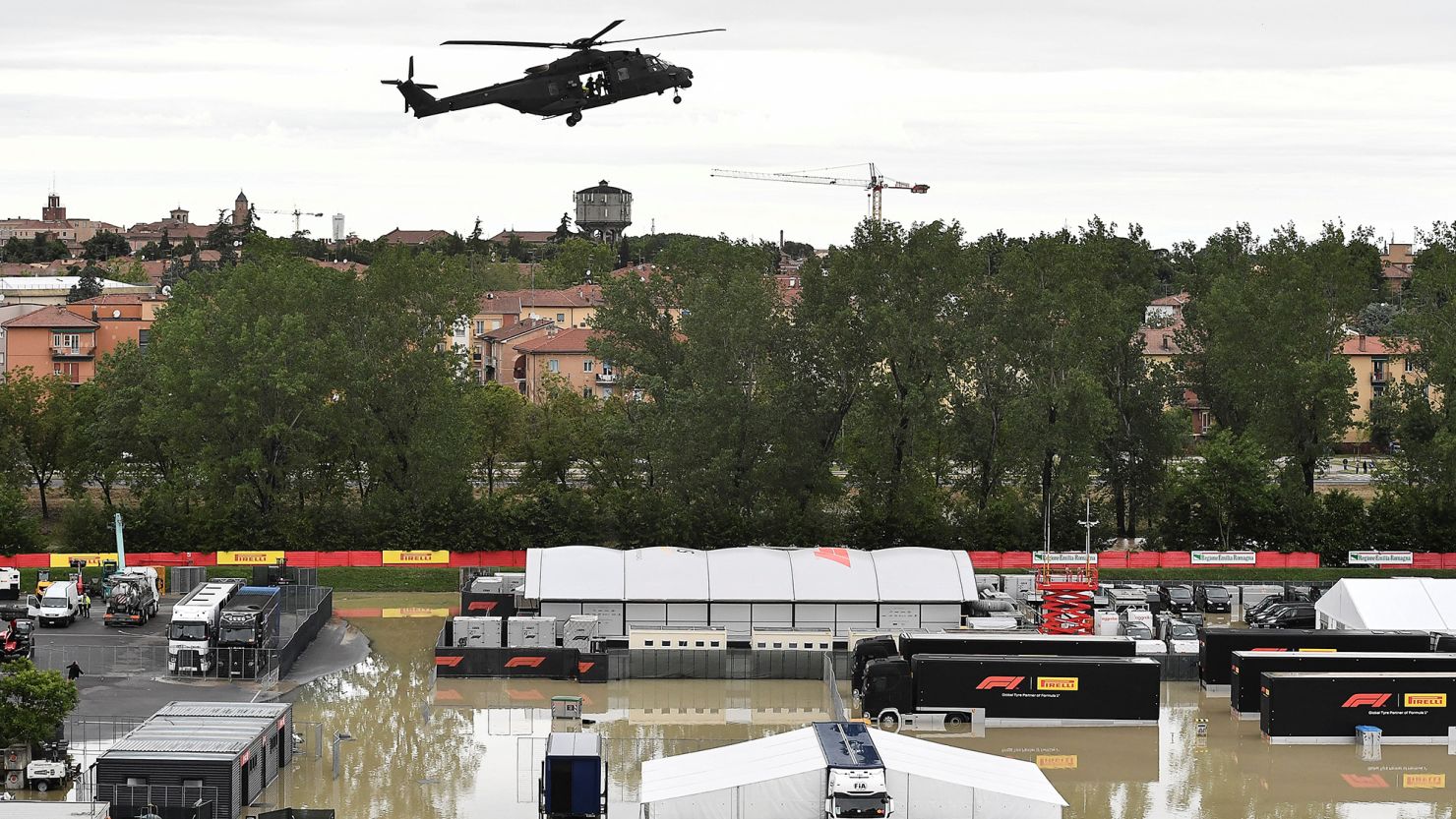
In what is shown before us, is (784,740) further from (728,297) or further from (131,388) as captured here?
(131,388)

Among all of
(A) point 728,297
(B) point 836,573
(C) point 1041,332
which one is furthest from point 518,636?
(C) point 1041,332

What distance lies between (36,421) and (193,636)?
2577 centimetres

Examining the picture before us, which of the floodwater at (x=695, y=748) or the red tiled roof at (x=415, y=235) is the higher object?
the red tiled roof at (x=415, y=235)

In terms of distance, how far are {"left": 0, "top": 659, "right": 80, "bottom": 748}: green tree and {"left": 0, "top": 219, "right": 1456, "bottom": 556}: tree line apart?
23.7 metres

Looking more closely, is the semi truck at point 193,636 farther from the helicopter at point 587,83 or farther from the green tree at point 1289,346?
the green tree at point 1289,346

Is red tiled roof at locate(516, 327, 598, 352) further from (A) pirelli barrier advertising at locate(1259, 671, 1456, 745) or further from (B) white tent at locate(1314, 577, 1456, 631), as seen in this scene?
(A) pirelli barrier advertising at locate(1259, 671, 1456, 745)

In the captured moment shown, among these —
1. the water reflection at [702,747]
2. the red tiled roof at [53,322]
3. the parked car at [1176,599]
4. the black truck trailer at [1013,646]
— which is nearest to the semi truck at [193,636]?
the water reflection at [702,747]

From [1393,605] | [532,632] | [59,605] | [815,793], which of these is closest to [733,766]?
[815,793]

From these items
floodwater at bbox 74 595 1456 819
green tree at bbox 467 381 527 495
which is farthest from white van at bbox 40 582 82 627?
green tree at bbox 467 381 527 495

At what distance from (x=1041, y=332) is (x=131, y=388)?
95.5ft

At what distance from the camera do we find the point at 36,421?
6128cm

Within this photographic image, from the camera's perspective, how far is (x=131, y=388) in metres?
58.9

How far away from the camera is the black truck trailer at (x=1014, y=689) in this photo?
34.2m

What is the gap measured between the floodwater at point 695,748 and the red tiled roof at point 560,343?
5117 centimetres
